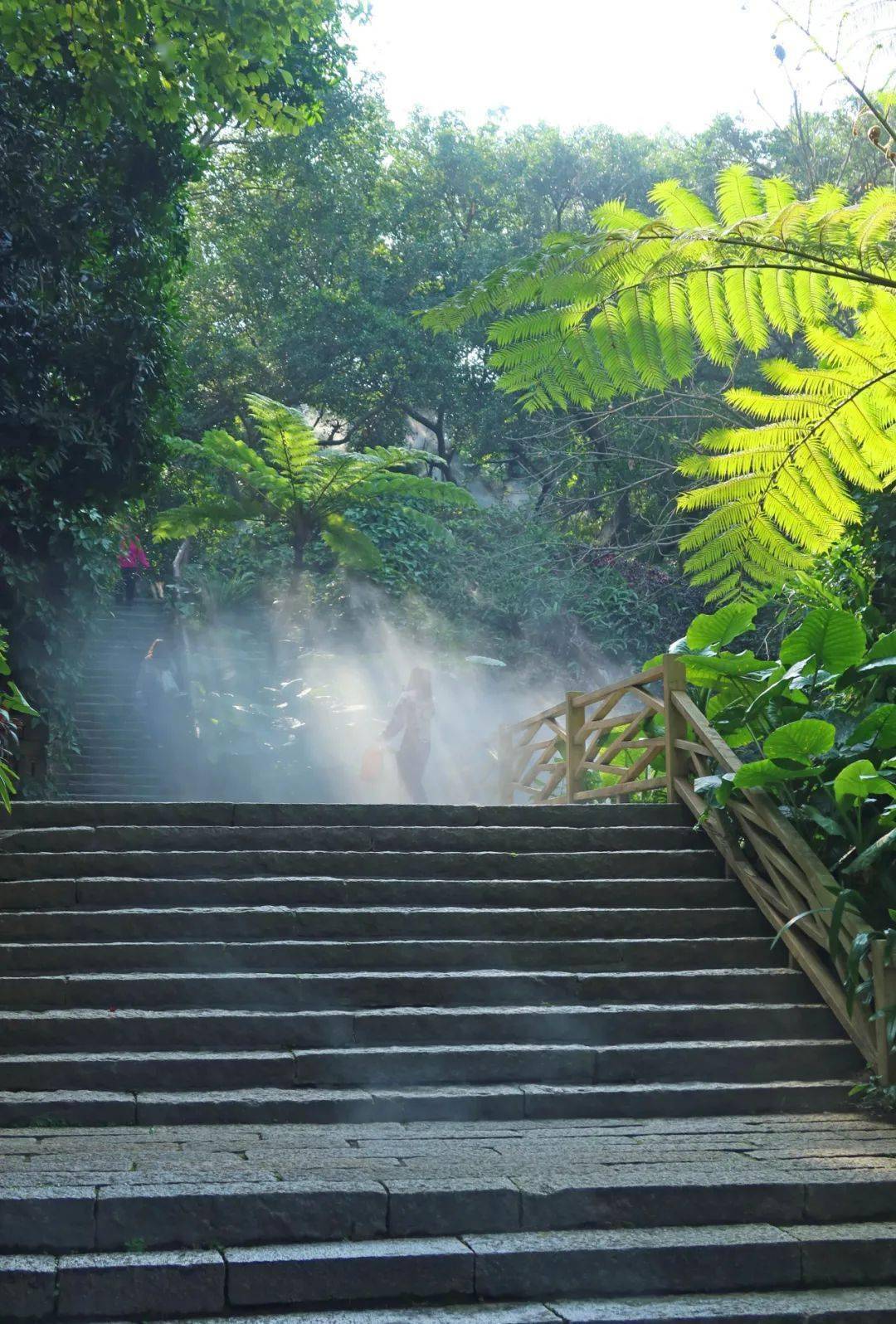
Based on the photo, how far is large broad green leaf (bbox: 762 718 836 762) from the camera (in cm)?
636

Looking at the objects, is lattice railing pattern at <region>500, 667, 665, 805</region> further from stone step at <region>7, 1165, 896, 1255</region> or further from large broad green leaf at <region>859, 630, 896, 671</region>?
stone step at <region>7, 1165, 896, 1255</region>

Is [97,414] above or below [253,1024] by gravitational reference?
above

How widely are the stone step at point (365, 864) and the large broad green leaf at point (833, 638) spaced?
4.57 ft

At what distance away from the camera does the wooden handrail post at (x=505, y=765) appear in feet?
44.1

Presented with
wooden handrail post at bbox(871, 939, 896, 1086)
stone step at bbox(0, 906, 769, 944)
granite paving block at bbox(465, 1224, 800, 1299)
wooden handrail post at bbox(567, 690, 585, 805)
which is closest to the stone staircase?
wooden handrail post at bbox(567, 690, 585, 805)

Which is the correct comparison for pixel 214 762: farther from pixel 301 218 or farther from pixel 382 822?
pixel 301 218

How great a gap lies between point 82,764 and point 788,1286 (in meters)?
12.6

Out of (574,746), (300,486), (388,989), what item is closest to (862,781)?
(388,989)

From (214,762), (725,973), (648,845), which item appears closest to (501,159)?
(214,762)

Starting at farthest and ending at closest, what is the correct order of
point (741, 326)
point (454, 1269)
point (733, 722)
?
point (733, 722), point (741, 326), point (454, 1269)

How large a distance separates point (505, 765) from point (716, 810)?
6.37 meters

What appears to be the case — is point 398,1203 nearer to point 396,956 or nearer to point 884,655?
point 396,956

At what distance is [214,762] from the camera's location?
1562 centimetres

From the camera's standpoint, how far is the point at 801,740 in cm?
644
